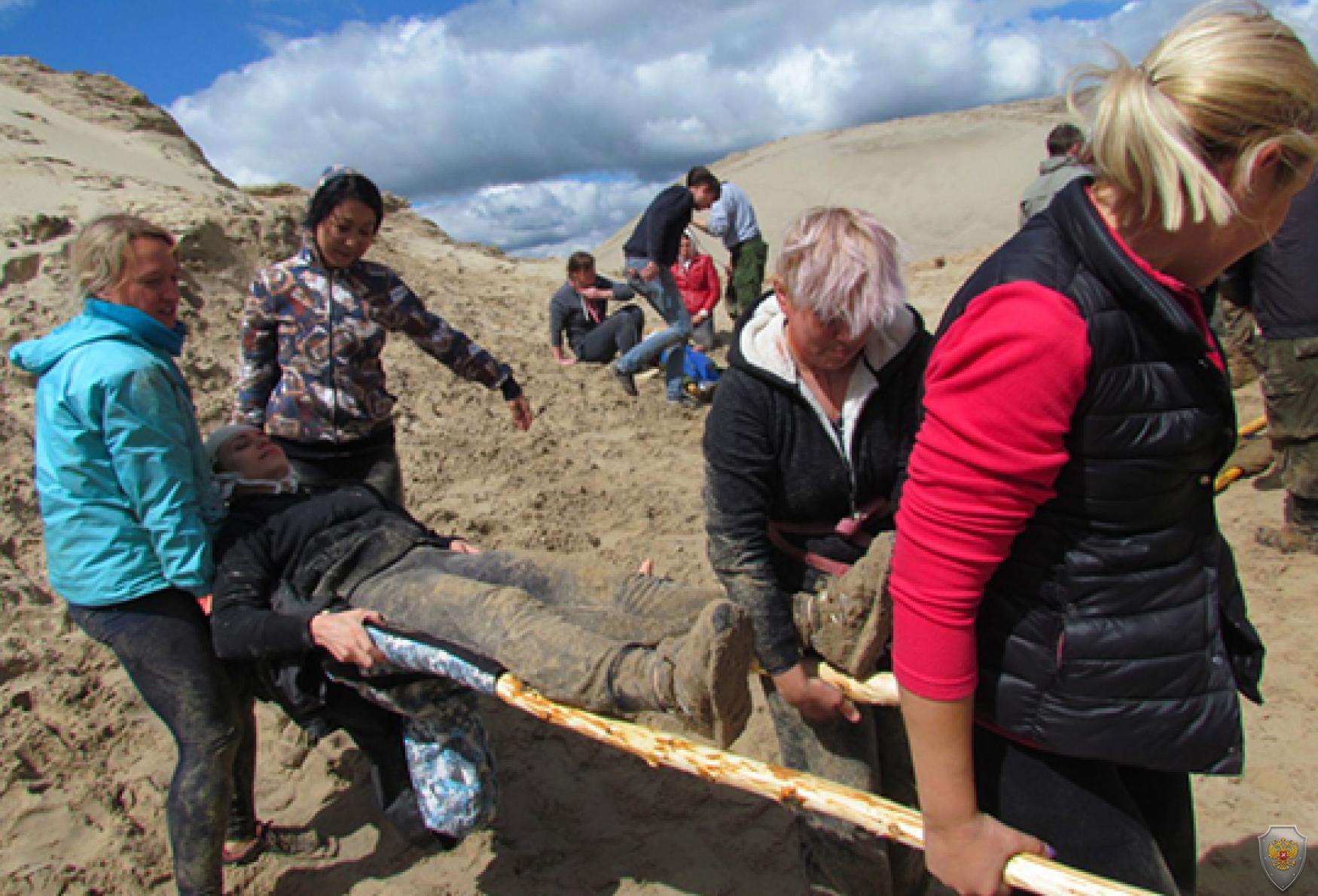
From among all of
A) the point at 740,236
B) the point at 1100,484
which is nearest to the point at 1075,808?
the point at 1100,484

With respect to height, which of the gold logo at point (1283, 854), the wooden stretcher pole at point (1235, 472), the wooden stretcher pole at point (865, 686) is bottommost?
the gold logo at point (1283, 854)

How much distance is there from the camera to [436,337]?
12.1 ft

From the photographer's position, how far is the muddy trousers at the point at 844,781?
2166 mm

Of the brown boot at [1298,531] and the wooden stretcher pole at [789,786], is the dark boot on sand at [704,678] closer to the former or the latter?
A: the wooden stretcher pole at [789,786]

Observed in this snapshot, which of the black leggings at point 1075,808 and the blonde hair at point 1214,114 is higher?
the blonde hair at point 1214,114

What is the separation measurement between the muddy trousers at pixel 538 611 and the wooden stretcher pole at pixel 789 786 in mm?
54

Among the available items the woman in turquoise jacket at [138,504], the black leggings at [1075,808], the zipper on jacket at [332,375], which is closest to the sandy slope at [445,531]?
the woman in turquoise jacket at [138,504]

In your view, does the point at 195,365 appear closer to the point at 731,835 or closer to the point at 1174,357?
the point at 731,835

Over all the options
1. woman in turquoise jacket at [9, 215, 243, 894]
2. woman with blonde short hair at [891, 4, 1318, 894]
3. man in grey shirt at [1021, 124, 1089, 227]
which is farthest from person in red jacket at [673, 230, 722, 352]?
woman with blonde short hair at [891, 4, 1318, 894]

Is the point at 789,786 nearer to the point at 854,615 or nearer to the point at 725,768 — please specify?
the point at 725,768

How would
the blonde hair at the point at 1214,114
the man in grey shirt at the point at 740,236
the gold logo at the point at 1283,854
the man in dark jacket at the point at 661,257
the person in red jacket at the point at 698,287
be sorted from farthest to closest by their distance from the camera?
the person in red jacket at the point at 698,287 < the man in grey shirt at the point at 740,236 < the man in dark jacket at the point at 661,257 < the gold logo at the point at 1283,854 < the blonde hair at the point at 1214,114

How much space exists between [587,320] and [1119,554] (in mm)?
7738

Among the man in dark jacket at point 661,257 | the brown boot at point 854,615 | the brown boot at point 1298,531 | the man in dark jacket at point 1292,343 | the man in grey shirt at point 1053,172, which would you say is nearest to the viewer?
the brown boot at point 854,615

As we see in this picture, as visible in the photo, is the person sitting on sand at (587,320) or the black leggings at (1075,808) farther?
the person sitting on sand at (587,320)
